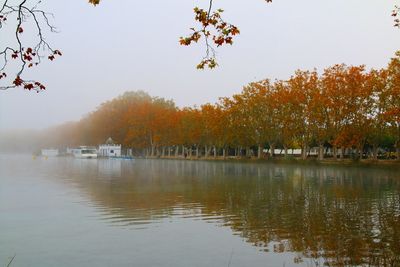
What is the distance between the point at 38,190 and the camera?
34719 millimetres

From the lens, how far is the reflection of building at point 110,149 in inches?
5617

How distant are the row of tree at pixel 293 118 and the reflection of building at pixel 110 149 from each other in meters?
4.13

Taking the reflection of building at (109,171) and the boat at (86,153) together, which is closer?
the reflection of building at (109,171)

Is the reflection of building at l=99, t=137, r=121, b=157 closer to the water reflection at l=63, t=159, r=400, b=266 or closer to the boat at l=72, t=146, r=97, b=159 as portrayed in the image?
the boat at l=72, t=146, r=97, b=159

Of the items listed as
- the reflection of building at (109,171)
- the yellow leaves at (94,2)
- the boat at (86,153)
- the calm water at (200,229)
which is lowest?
the calm water at (200,229)

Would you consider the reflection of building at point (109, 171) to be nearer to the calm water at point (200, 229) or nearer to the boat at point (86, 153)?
the calm water at point (200, 229)

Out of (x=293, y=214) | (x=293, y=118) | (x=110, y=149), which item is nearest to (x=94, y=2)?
(x=293, y=214)

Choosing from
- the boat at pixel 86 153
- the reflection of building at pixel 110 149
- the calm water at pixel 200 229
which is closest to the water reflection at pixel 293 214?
the calm water at pixel 200 229

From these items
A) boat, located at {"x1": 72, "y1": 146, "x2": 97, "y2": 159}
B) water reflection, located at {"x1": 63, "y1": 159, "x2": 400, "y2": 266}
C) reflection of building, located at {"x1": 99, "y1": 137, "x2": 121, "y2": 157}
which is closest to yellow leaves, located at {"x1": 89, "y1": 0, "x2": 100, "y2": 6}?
water reflection, located at {"x1": 63, "y1": 159, "x2": 400, "y2": 266}

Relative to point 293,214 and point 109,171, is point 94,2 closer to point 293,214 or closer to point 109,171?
point 293,214

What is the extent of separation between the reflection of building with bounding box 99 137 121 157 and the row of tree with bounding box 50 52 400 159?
13.5 ft

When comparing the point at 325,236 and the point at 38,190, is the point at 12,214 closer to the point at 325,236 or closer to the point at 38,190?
the point at 38,190

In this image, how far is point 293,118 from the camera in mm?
88438

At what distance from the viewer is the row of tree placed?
7431cm
